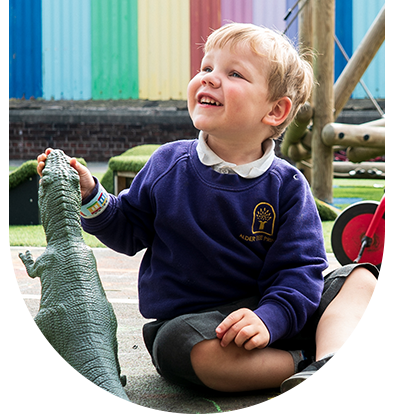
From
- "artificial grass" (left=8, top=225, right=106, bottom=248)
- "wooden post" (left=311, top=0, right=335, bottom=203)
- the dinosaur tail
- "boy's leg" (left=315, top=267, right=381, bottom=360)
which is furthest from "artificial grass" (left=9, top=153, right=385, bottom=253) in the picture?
the dinosaur tail

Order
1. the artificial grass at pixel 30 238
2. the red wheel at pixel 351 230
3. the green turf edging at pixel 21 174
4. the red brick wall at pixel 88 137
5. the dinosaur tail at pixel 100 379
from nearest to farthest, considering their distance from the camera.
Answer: the dinosaur tail at pixel 100 379, the red wheel at pixel 351 230, the artificial grass at pixel 30 238, the green turf edging at pixel 21 174, the red brick wall at pixel 88 137

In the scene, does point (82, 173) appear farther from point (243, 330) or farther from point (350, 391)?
point (350, 391)

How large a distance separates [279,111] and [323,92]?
3894mm

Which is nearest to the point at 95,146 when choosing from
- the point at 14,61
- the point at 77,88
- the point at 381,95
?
the point at 77,88

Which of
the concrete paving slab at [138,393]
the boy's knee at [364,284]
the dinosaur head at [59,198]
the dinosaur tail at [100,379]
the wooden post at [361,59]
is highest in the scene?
the wooden post at [361,59]

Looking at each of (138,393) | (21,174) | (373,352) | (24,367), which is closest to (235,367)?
(138,393)

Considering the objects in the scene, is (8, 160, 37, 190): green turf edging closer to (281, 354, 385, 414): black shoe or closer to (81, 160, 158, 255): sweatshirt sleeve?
(81, 160, 158, 255): sweatshirt sleeve

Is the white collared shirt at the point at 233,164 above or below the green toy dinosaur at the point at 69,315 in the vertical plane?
above

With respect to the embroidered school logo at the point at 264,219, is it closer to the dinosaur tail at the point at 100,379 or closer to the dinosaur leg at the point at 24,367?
the dinosaur tail at the point at 100,379

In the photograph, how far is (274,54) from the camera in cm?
146

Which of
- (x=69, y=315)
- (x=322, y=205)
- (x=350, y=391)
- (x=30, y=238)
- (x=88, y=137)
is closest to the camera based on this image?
(x=350, y=391)

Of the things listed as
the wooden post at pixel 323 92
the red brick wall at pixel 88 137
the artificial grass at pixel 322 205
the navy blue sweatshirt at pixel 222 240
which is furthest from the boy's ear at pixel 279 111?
the red brick wall at pixel 88 137

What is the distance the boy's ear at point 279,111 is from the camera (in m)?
1.52

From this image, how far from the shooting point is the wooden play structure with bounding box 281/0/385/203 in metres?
5.02
